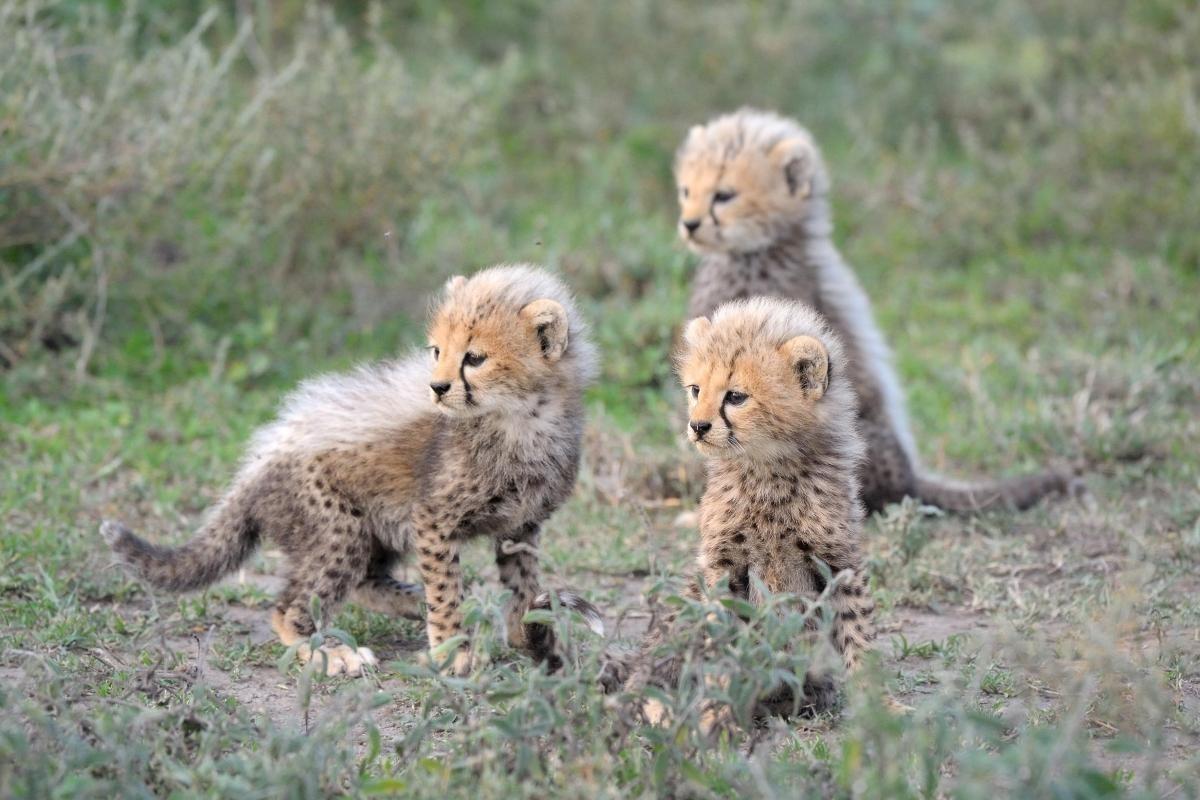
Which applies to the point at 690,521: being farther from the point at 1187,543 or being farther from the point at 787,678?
the point at 787,678

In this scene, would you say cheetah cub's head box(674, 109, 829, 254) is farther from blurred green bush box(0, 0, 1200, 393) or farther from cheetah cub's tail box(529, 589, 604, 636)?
cheetah cub's tail box(529, 589, 604, 636)

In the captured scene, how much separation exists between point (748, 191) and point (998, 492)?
1.39 m

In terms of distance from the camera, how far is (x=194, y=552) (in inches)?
155

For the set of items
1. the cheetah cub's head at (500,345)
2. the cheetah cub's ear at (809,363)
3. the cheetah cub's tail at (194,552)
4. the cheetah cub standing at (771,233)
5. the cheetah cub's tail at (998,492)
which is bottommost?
the cheetah cub's tail at (194,552)

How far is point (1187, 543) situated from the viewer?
4.49 metres

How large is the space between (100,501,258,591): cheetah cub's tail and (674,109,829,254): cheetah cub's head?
7.15ft

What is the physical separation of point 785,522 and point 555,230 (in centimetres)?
433

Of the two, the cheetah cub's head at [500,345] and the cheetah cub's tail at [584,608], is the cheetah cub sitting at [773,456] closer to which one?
the cheetah cub's tail at [584,608]

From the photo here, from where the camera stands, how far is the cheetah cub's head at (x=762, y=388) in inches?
135

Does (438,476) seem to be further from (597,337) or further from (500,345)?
(597,337)

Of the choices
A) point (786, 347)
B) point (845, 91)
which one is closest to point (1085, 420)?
point (786, 347)

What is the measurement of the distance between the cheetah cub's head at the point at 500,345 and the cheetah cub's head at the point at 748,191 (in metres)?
1.64

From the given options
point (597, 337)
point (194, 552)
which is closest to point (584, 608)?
point (194, 552)

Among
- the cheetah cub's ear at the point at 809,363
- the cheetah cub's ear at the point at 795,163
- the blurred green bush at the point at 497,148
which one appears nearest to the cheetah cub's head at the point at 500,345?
the cheetah cub's ear at the point at 809,363
